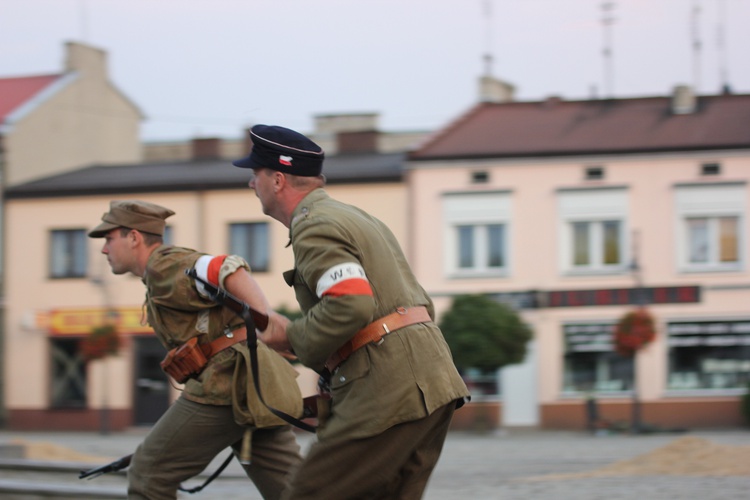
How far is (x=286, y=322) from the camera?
4.05 m

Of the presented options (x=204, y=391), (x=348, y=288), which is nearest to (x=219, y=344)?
(x=204, y=391)

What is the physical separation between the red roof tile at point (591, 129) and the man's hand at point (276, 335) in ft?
84.0

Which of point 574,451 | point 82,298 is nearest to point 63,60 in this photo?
point 82,298

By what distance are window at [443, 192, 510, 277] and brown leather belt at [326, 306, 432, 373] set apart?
25700mm

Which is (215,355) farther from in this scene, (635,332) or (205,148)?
(205,148)

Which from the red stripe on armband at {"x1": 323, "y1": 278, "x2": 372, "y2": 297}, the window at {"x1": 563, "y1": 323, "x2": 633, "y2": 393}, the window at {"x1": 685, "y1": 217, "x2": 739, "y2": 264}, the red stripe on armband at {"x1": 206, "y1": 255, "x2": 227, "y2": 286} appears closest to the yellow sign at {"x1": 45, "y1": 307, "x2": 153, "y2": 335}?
the window at {"x1": 563, "y1": 323, "x2": 633, "y2": 393}

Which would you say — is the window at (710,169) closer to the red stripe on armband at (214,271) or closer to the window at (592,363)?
the window at (592,363)

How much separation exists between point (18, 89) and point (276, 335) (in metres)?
33.5

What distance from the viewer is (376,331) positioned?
3805 mm

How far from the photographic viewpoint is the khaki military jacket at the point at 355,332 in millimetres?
3689

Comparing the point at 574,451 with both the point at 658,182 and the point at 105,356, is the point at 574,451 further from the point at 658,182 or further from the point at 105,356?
the point at 105,356

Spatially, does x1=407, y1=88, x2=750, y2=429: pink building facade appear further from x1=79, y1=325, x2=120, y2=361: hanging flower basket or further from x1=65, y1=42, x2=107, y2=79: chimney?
x1=65, y1=42, x2=107, y2=79: chimney

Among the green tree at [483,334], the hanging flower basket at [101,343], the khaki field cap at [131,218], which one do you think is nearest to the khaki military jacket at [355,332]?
the khaki field cap at [131,218]

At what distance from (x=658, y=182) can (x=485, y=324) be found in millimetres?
6206
